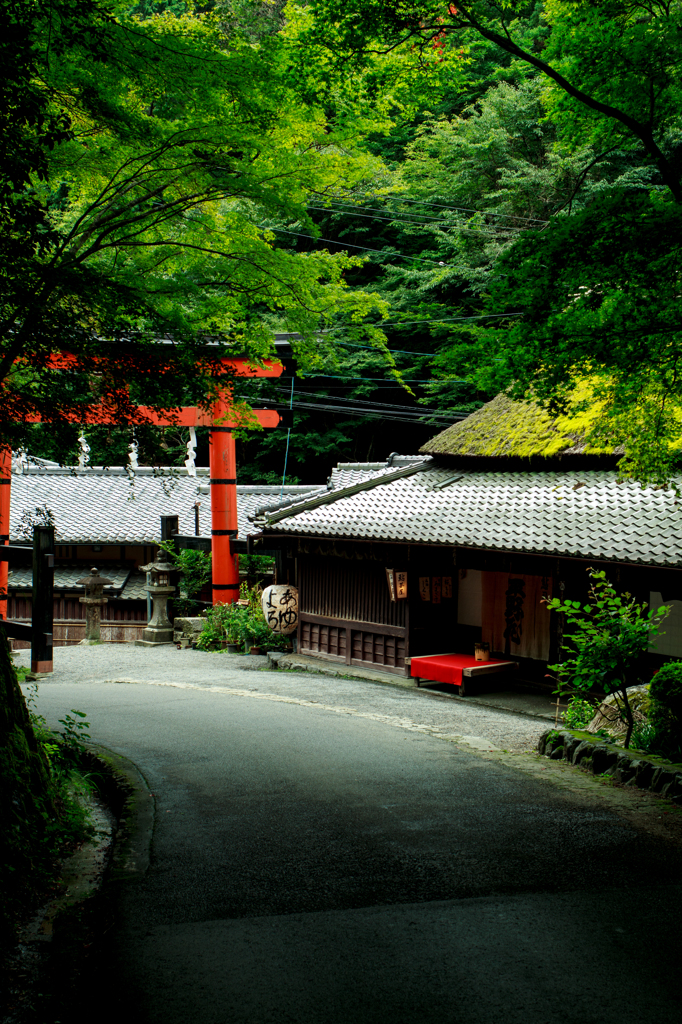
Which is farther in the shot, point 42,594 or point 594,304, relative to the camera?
point 42,594

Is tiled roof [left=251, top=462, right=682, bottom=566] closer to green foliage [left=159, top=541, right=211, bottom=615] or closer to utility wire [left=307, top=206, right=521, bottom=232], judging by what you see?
green foliage [left=159, top=541, right=211, bottom=615]

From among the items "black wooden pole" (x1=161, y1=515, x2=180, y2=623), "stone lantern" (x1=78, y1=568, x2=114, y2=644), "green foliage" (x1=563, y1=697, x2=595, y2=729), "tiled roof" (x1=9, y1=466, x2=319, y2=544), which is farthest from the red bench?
"tiled roof" (x1=9, y1=466, x2=319, y2=544)

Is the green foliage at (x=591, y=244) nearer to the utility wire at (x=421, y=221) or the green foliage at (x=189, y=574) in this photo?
the utility wire at (x=421, y=221)

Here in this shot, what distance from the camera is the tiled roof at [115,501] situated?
956 inches

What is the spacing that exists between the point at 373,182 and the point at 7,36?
73.2 ft

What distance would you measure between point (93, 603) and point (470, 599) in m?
11.0

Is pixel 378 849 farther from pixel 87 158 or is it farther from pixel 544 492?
pixel 544 492

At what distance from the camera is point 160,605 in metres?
21.3

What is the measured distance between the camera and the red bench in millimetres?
13734

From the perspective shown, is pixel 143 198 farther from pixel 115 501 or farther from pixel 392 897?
pixel 115 501

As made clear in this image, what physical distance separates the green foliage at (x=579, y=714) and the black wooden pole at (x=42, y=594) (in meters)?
6.42

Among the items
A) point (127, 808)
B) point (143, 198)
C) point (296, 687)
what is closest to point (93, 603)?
point (296, 687)

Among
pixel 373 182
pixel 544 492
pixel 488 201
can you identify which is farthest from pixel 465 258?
pixel 544 492

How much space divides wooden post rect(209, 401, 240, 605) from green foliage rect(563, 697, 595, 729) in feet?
37.8
